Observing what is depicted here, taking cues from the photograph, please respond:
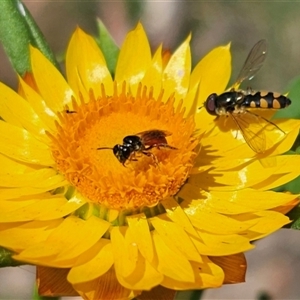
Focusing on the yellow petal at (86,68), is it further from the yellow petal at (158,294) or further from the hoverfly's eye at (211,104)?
the yellow petal at (158,294)

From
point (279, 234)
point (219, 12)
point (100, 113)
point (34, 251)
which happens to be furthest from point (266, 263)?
point (34, 251)

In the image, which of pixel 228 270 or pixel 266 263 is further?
pixel 266 263

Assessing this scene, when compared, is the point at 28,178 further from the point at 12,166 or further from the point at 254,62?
the point at 254,62

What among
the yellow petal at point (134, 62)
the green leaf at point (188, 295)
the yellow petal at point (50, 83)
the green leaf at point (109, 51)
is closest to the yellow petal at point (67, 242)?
the green leaf at point (188, 295)

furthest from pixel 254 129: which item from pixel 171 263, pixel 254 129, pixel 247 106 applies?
pixel 171 263

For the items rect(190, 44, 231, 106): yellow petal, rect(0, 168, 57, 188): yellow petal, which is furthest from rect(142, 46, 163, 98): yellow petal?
rect(0, 168, 57, 188): yellow petal

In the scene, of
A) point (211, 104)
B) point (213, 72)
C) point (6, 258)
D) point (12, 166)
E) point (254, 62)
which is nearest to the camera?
point (6, 258)

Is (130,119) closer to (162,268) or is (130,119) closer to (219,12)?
(162,268)

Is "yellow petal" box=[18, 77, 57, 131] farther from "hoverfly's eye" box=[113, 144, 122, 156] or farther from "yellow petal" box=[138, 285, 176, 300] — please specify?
"yellow petal" box=[138, 285, 176, 300]

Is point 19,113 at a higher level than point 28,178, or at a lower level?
higher
